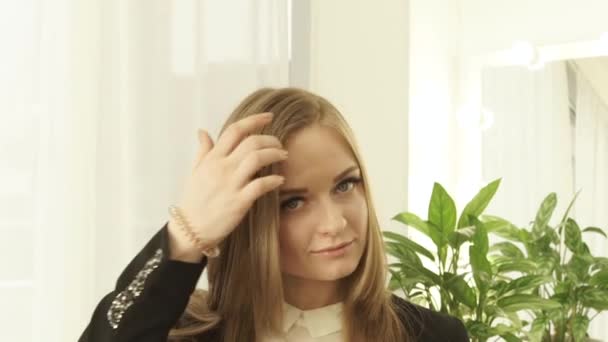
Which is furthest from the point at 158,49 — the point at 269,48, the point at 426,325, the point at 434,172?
the point at 434,172

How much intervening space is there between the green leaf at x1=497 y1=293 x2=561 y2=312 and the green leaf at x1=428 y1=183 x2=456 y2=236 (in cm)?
22

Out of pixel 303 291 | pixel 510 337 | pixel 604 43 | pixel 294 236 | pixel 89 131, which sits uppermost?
pixel 604 43

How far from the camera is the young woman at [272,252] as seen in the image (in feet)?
3.00

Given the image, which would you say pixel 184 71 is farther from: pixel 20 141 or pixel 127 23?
pixel 20 141

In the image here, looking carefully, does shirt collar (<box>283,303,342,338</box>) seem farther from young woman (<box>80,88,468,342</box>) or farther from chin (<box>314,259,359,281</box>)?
chin (<box>314,259,359,281</box>)

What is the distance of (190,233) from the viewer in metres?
0.91

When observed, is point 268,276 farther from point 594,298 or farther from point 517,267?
point 594,298

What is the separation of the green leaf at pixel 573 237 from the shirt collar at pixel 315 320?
111cm

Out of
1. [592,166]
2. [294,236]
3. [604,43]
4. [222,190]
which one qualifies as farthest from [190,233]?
[604,43]

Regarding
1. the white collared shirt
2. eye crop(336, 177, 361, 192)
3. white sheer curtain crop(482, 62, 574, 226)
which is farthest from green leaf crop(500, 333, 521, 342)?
eye crop(336, 177, 361, 192)

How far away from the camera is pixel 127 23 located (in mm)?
1682

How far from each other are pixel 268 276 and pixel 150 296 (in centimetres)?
20

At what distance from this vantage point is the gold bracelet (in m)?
0.91

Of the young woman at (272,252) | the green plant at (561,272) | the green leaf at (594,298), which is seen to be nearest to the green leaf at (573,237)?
the green plant at (561,272)
